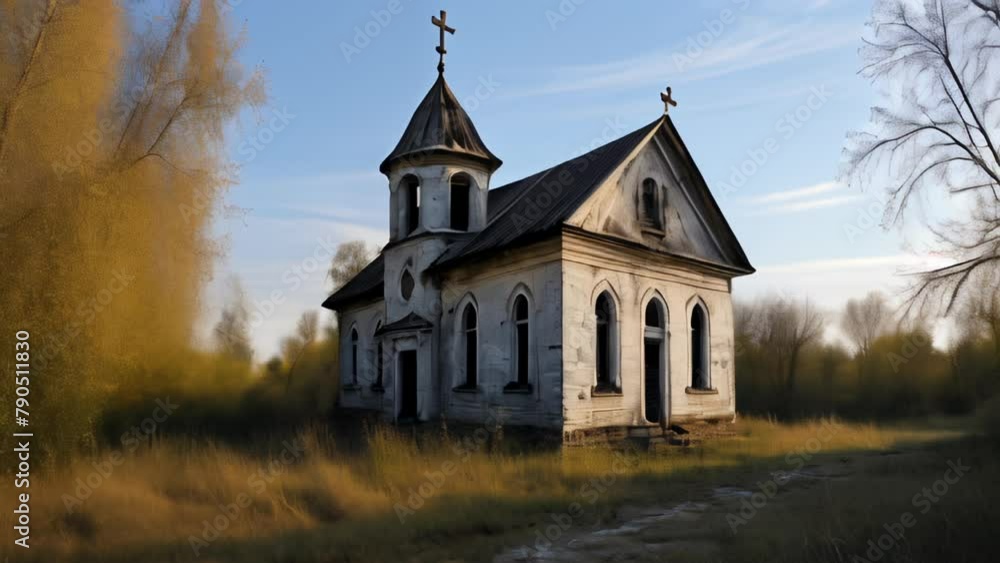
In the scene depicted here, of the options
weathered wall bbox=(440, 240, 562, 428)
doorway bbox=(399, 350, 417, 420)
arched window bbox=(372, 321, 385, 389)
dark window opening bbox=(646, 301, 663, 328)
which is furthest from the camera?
arched window bbox=(372, 321, 385, 389)

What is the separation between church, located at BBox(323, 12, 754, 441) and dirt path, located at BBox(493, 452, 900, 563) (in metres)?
3.99

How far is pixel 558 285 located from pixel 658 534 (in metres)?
6.70

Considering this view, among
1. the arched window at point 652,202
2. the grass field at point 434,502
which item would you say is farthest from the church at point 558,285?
the grass field at point 434,502

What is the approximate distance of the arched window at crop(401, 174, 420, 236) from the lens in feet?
61.3

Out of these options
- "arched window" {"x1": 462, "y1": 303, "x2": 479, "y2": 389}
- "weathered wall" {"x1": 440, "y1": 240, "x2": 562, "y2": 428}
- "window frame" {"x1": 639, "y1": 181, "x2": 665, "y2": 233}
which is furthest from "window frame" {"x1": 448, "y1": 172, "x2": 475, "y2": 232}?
"window frame" {"x1": 639, "y1": 181, "x2": 665, "y2": 233}

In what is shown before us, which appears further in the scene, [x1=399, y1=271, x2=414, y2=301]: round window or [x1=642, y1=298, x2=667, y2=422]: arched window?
[x1=399, y1=271, x2=414, y2=301]: round window

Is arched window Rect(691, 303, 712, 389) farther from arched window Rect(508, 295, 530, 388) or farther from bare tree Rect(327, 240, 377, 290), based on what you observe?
bare tree Rect(327, 240, 377, 290)

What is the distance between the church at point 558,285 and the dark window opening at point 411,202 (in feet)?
0.17

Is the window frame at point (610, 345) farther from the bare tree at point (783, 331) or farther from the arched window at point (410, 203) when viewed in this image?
the bare tree at point (783, 331)

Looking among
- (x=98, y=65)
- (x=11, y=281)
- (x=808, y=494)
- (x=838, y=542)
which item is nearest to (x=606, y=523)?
(x=838, y=542)

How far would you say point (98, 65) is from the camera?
9648mm

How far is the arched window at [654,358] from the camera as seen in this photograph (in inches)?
653

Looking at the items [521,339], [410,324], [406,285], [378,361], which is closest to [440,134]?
[406,285]

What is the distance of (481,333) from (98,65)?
9.66 meters
